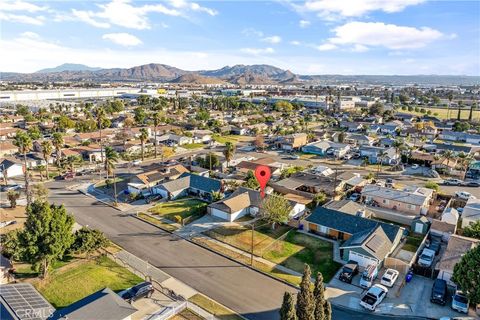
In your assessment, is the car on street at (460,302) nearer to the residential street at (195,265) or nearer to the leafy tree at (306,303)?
the residential street at (195,265)

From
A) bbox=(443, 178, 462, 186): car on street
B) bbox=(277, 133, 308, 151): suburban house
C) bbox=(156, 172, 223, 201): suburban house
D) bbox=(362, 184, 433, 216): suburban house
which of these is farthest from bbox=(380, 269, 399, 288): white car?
bbox=(277, 133, 308, 151): suburban house

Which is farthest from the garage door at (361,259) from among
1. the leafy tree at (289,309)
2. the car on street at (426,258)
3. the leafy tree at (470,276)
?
the leafy tree at (289,309)

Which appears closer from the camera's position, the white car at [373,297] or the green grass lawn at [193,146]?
the white car at [373,297]

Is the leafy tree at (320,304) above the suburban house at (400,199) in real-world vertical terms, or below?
above

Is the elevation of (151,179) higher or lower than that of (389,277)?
higher

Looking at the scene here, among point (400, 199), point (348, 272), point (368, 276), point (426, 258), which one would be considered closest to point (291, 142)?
point (400, 199)

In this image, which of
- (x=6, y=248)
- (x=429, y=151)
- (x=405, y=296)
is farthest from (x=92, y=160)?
(x=429, y=151)

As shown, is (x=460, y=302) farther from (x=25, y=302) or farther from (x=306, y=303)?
(x=25, y=302)
